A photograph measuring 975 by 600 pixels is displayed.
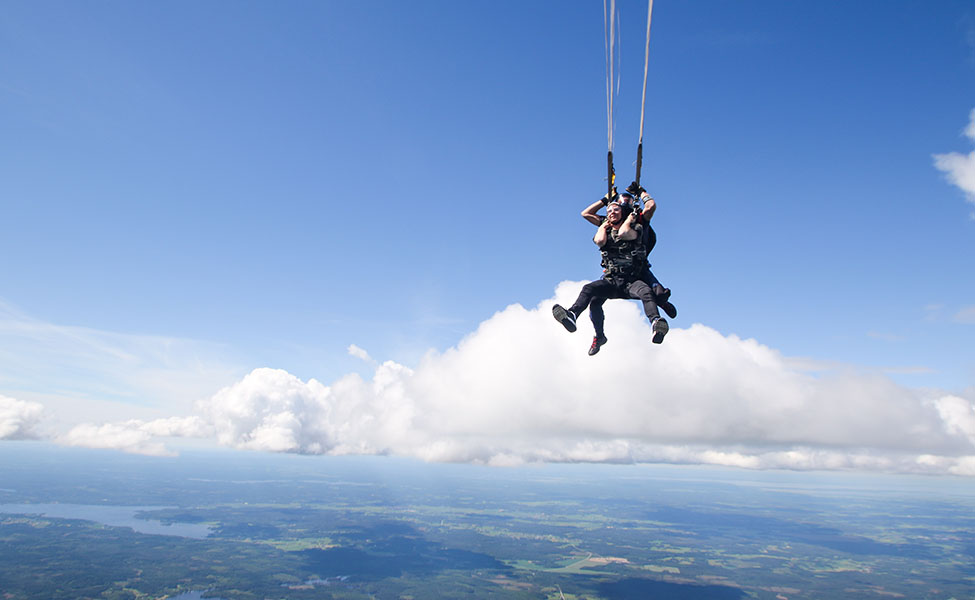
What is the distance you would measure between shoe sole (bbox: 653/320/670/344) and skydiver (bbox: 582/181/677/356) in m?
1.17

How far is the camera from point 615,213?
10.2 meters

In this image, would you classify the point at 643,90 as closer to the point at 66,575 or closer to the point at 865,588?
the point at 66,575

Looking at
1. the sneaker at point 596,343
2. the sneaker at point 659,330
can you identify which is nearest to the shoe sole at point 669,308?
the sneaker at point 659,330

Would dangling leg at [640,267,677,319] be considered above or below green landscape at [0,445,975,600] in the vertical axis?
above

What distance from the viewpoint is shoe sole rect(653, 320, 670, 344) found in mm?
8547

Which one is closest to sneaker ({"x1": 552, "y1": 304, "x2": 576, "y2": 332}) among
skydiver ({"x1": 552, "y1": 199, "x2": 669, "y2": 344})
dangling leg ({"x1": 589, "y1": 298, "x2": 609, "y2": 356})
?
skydiver ({"x1": 552, "y1": 199, "x2": 669, "y2": 344})

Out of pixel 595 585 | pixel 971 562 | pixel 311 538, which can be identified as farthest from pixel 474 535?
pixel 971 562

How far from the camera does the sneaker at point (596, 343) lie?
36.8 ft

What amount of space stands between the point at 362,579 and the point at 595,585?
204 ft

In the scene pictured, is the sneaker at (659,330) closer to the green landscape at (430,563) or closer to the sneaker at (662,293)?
the sneaker at (662,293)

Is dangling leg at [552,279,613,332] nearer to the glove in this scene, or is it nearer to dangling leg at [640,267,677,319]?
dangling leg at [640,267,677,319]

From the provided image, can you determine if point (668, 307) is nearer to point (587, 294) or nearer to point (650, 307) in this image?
point (650, 307)

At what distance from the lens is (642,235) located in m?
9.91

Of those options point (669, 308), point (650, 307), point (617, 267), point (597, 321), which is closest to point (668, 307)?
point (669, 308)
